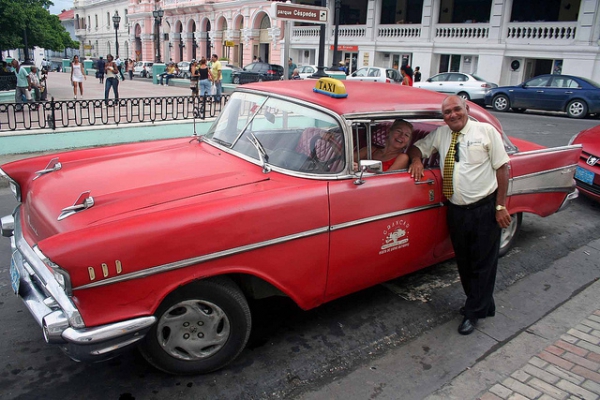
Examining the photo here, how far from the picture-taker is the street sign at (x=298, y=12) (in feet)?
27.5

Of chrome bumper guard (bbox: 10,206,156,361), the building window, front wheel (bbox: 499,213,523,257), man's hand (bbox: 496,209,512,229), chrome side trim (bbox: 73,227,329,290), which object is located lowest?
front wheel (bbox: 499,213,523,257)

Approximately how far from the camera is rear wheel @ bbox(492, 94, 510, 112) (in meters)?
19.3

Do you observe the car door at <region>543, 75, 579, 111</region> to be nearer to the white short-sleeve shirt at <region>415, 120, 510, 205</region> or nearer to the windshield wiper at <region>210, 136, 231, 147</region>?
the white short-sleeve shirt at <region>415, 120, 510, 205</region>

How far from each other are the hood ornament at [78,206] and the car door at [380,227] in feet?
4.82

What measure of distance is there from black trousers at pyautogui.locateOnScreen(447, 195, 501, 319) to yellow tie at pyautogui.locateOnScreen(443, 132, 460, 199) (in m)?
0.13

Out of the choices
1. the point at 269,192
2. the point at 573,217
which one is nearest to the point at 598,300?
the point at 573,217

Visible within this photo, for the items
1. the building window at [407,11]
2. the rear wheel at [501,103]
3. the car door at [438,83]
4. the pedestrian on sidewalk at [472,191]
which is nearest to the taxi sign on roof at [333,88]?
the pedestrian on sidewalk at [472,191]

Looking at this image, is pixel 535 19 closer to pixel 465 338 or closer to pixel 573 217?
pixel 573 217

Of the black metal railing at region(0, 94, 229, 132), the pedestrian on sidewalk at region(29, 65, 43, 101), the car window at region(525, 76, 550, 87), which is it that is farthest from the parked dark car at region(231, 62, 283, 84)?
the black metal railing at region(0, 94, 229, 132)

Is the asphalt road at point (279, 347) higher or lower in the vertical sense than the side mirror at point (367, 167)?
lower

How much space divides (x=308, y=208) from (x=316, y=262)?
366mm

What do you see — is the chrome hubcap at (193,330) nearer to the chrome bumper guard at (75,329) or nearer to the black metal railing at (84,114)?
the chrome bumper guard at (75,329)

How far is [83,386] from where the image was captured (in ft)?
9.33

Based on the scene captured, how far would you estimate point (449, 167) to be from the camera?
3.47m
